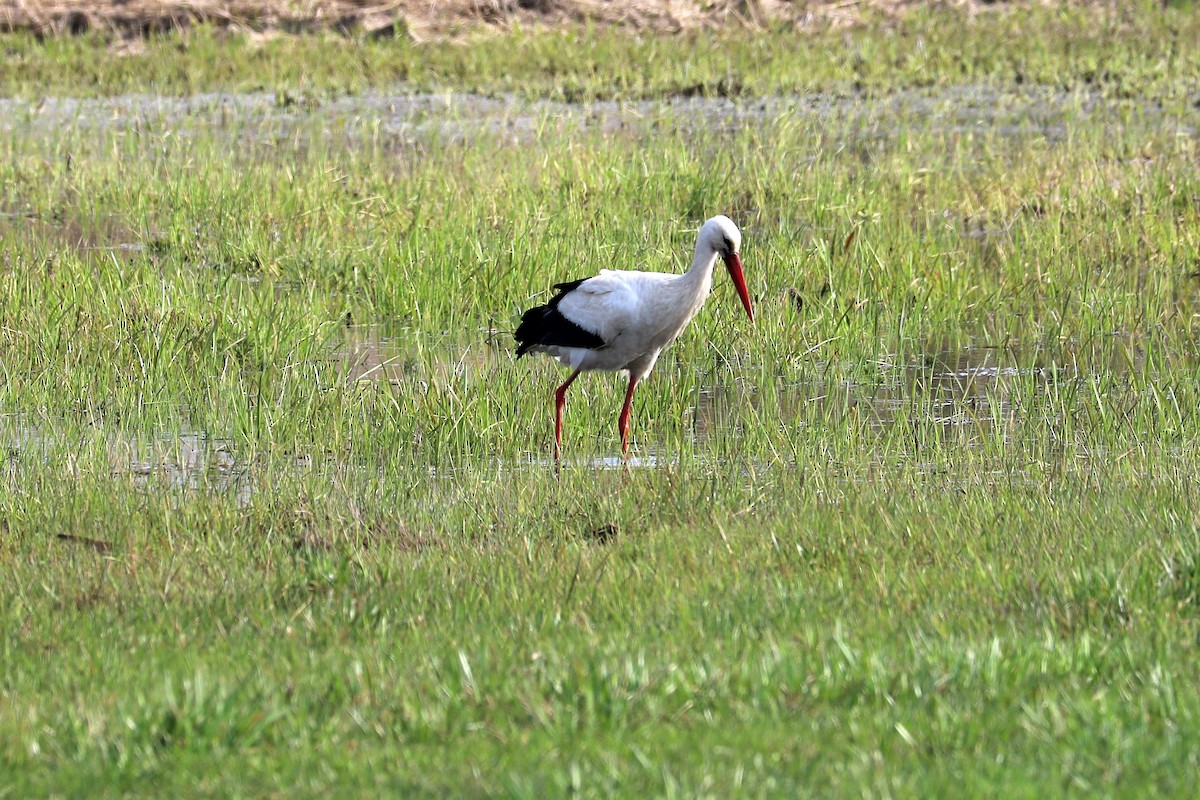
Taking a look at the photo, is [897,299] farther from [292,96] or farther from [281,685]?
[292,96]

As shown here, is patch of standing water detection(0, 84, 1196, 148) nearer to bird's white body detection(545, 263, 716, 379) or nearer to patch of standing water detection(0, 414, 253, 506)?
bird's white body detection(545, 263, 716, 379)

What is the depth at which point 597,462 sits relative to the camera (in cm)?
729

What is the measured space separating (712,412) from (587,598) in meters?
3.11

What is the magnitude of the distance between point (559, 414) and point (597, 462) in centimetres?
35

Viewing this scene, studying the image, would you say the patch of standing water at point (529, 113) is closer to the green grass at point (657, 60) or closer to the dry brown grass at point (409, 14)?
the green grass at point (657, 60)

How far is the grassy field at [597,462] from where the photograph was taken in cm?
370

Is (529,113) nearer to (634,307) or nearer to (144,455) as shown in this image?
(634,307)

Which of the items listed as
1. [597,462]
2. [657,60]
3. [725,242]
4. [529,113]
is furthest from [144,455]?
[657,60]

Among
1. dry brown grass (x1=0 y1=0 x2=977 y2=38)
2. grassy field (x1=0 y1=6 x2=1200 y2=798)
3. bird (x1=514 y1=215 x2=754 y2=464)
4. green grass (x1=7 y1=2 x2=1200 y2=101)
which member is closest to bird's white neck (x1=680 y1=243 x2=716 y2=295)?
bird (x1=514 y1=215 x2=754 y2=464)

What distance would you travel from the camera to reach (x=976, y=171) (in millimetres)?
12883

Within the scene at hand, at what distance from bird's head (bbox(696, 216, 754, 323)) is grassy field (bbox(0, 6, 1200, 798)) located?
57 centimetres

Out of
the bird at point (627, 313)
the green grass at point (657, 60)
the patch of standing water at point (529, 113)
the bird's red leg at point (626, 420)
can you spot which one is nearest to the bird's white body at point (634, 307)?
the bird at point (627, 313)

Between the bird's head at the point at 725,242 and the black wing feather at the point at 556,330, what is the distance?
0.61 meters

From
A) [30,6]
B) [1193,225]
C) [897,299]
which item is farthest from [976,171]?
[30,6]
